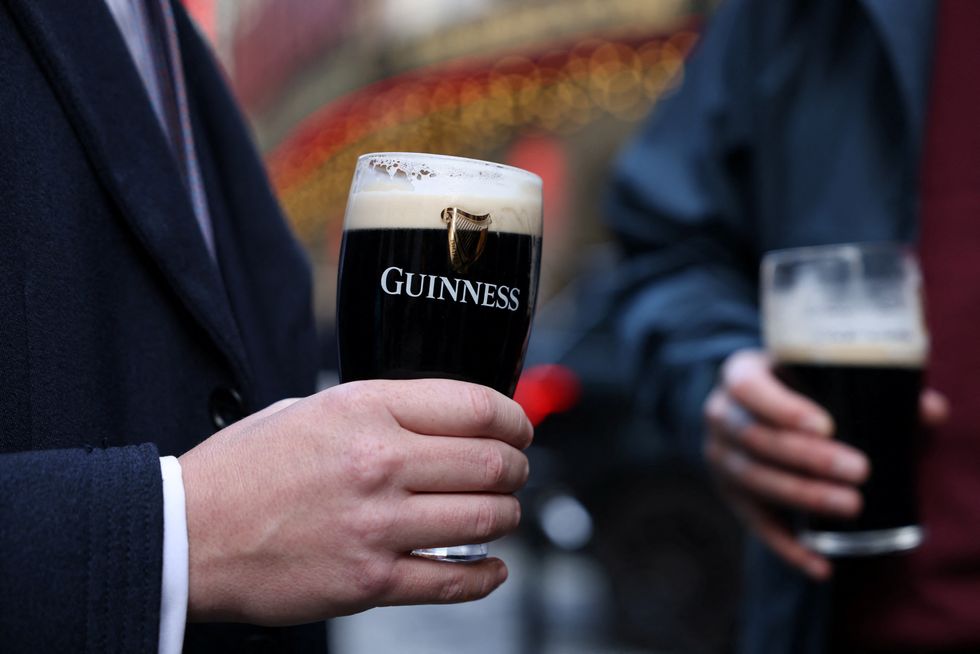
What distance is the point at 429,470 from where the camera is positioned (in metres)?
0.75

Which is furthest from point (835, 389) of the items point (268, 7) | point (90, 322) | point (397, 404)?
point (268, 7)

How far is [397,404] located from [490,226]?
0.21 m

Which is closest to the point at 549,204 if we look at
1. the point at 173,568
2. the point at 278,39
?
the point at 278,39

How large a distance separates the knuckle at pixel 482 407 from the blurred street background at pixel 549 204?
904mm

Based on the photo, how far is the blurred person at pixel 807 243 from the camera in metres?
1.38

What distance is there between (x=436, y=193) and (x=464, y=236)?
Answer: 0.05 metres

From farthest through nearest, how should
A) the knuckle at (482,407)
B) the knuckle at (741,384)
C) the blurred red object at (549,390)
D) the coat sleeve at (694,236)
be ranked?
the blurred red object at (549,390) → the coat sleeve at (694,236) → the knuckle at (741,384) → the knuckle at (482,407)

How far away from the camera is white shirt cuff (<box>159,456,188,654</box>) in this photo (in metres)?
0.70

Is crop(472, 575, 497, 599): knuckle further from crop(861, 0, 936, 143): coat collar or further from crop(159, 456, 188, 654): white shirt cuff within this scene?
crop(861, 0, 936, 143): coat collar

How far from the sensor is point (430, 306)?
0.86 m

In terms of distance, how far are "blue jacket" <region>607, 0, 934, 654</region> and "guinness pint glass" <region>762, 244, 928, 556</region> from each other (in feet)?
0.59

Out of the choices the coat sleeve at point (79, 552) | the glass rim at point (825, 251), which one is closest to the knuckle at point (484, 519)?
the coat sleeve at point (79, 552)

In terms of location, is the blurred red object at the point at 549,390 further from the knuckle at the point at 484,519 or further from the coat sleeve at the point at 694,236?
the knuckle at the point at 484,519

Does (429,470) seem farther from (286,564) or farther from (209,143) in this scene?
(209,143)
